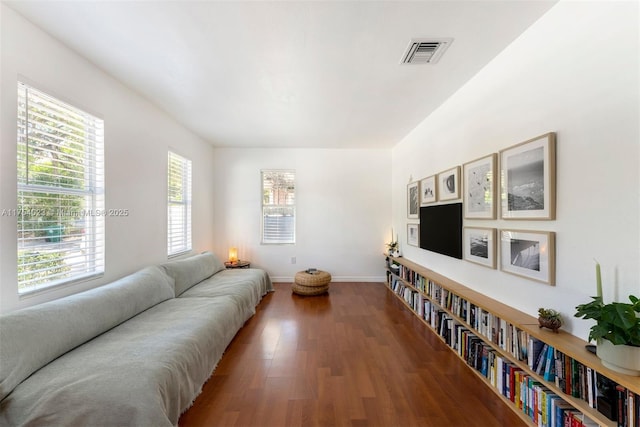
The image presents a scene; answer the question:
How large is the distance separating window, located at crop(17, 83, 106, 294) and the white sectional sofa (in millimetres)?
314

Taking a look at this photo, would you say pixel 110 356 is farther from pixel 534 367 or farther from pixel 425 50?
pixel 425 50

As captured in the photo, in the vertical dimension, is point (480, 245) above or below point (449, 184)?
below

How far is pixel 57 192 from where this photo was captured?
1873mm

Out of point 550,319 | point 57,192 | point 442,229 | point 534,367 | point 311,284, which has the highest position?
point 57,192

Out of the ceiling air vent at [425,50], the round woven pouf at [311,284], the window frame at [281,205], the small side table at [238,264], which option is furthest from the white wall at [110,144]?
the ceiling air vent at [425,50]

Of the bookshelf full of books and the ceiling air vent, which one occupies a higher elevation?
the ceiling air vent

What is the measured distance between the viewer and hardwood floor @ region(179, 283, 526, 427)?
5.31 ft

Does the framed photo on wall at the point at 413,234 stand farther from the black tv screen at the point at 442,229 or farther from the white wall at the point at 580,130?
the white wall at the point at 580,130

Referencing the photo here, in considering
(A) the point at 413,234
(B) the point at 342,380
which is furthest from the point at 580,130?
(A) the point at 413,234

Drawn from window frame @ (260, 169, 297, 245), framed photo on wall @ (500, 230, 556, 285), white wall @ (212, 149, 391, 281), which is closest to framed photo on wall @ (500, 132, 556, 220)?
framed photo on wall @ (500, 230, 556, 285)

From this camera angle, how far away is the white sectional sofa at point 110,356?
47.7 inches

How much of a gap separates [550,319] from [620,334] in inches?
17.3

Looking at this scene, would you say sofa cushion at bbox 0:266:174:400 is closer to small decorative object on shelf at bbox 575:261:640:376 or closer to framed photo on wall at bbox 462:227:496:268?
small decorative object on shelf at bbox 575:261:640:376

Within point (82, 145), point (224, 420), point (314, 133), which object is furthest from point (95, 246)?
point (314, 133)
